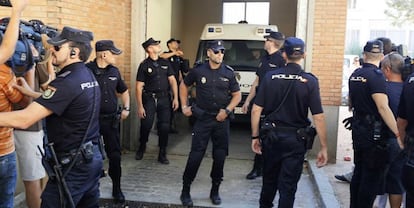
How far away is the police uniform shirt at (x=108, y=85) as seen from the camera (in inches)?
209

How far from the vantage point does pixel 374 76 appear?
439 centimetres

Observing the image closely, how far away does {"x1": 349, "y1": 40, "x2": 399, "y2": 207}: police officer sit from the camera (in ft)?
14.4

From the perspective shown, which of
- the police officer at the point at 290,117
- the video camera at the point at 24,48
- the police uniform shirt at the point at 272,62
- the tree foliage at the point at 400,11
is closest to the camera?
the video camera at the point at 24,48

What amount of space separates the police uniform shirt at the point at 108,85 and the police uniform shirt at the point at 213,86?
3.14ft

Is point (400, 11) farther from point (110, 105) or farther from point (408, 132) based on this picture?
point (408, 132)

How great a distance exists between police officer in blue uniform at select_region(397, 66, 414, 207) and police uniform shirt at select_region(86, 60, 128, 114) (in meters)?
3.19

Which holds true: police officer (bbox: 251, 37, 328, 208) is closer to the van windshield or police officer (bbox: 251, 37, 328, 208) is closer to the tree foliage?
the van windshield

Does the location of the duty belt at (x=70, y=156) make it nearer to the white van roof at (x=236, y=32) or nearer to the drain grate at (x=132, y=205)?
the drain grate at (x=132, y=205)

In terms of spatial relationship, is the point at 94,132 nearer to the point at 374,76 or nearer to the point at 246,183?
the point at 374,76

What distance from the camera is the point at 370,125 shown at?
4500 mm

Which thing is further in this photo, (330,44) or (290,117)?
(330,44)

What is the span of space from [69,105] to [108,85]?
234 centimetres

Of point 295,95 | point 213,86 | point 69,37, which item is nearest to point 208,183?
point 213,86

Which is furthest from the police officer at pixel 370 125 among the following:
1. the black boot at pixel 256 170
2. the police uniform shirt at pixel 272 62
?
the black boot at pixel 256 170
